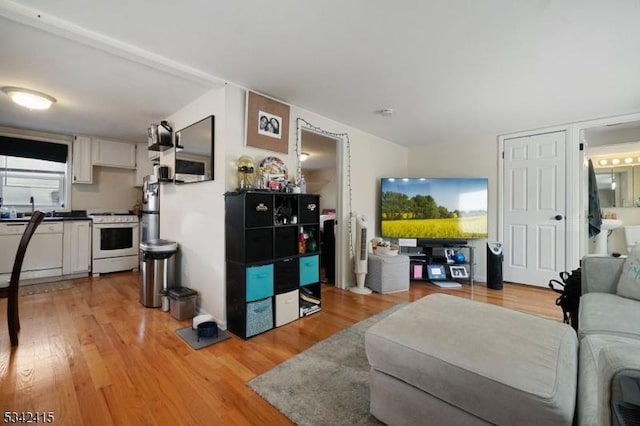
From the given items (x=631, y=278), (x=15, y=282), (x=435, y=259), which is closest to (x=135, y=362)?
(x=15, y=282)

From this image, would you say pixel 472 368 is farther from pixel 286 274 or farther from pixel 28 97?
pixel 28 97

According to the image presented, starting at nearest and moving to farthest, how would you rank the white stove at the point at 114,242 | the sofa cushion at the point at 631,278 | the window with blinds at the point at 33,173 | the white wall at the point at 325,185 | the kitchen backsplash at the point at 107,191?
the sofa cushion at the point at 631,278, the window with blinds at the point at 33,173, the white stove at the point at 114,242, the kitchen backsplash at the point at 107,191, the white wall at the point at 325,185

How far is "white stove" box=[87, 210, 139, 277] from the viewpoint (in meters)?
4.05

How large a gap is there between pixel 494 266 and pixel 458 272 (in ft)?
1.52

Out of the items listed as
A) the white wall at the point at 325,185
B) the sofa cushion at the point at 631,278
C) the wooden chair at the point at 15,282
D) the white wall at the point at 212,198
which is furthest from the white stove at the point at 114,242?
the sofa cushion at the point at 631,278

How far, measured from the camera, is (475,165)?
162 inches

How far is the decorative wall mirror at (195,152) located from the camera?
8.14ft

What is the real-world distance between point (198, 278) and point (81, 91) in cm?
218

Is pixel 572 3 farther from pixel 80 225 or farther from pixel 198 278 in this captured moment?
pixel 80 225

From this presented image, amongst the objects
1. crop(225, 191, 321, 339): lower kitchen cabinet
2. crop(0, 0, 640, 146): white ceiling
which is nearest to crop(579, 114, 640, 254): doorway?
crop(0, 0, 640, 146): white ceiling

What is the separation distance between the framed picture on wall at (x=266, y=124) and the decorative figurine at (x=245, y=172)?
0.70ft

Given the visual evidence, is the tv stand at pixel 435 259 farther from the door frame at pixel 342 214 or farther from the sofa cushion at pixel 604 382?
the sofa cushion at pixel 604 382

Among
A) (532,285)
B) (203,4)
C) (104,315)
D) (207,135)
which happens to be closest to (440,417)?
(203,4)

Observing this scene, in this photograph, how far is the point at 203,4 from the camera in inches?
57.6
